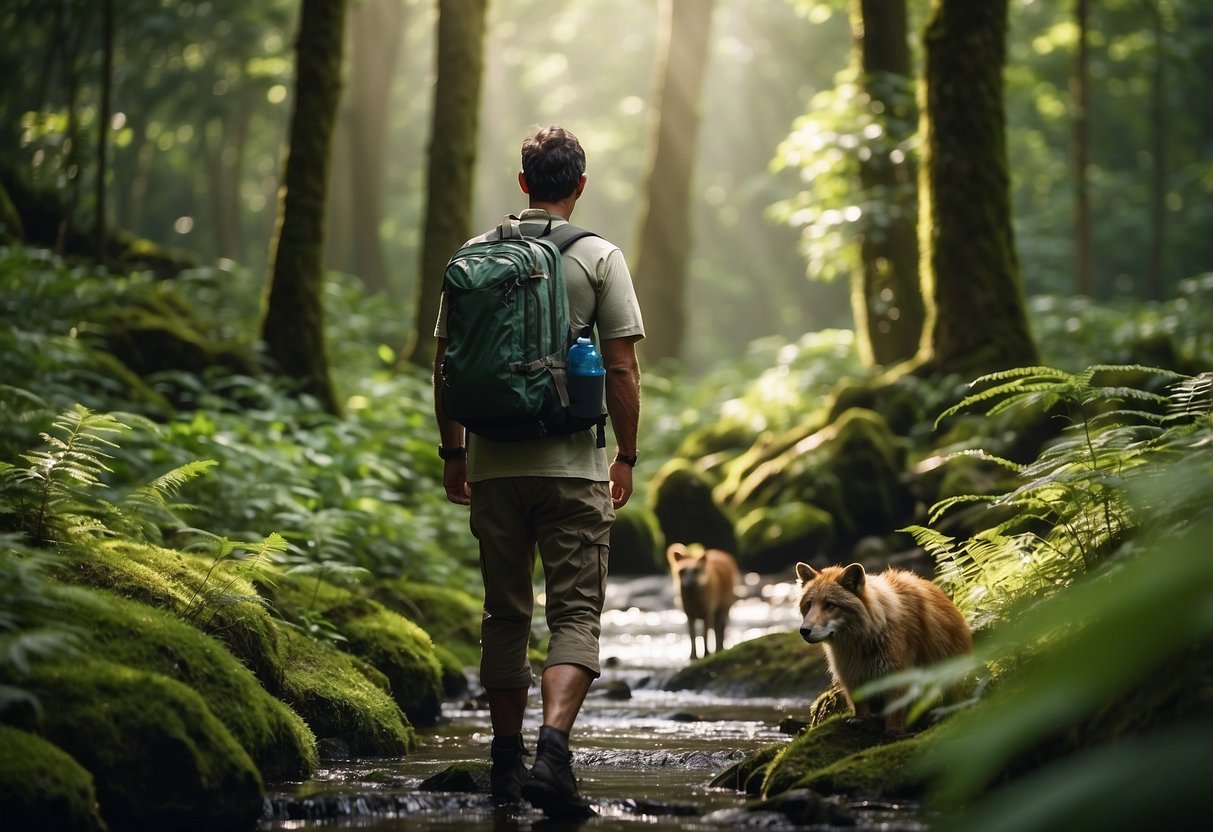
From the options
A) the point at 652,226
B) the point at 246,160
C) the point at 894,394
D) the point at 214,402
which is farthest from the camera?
the point at 246,160

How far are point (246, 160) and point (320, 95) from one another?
4739cm

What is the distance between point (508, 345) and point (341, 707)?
8.02 feet

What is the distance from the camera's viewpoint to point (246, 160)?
193 ft

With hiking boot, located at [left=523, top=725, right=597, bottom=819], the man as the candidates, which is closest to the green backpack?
the man

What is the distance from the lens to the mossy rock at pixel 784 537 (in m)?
15.5

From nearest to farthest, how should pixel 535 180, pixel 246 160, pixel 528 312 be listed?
1. pixel 528 312
2. pixel 535 180
3. pixel 246 160

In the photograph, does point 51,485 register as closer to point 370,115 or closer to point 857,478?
point 857,478

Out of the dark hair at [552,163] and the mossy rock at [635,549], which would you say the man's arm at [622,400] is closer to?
the dark hair at [552,163]

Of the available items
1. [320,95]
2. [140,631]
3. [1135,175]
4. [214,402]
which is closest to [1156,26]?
[1135,175]

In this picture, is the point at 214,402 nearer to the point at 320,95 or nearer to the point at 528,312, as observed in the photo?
the point at 320,95

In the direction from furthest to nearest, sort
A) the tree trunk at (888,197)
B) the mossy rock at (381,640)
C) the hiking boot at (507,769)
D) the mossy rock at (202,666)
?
the tree trunk at (888,197)
the mossy rock at (381,640)
the hiking boot at (507,769)
the mossy rock at (202,666)

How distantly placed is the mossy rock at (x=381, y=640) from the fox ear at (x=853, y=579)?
126 inches

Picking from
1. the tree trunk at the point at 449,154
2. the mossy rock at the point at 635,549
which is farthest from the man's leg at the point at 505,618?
the tree trunk at the point at 449,154

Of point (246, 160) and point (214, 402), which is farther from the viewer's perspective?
point (246, 160)
